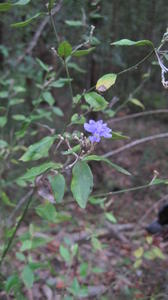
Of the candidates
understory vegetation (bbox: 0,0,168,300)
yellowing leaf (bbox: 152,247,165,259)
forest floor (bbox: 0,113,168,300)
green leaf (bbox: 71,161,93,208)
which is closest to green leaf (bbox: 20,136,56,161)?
understory vegetation (bbox: 0,0,168,300)

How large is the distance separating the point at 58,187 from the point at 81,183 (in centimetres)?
11

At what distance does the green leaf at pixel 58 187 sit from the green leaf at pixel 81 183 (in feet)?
0.25

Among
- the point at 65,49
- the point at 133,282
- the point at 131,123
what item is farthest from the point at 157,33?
the point at 65,49

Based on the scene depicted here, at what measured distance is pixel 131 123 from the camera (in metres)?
6.82

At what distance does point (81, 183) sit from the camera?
3.15ft

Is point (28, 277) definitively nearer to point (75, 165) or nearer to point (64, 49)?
point (75, 165)

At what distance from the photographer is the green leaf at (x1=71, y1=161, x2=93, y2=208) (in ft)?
3.10

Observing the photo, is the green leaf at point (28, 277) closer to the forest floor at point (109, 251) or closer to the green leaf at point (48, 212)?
the forest floor at point (109, 251)

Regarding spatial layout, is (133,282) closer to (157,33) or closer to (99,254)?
(99,254)

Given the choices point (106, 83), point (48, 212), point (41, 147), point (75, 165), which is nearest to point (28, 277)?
point (48, 212)

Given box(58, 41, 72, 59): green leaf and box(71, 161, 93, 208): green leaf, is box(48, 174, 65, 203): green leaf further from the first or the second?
box(58, 41, 72, 59): green leaf

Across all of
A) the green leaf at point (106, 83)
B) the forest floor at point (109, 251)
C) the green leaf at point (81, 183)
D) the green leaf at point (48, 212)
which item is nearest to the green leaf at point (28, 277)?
the forest floor at point (109, 251)

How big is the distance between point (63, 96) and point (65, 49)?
18.2 feet

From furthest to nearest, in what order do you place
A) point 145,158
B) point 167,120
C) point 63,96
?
point 167,120 → point 63,96 → point 145,158
